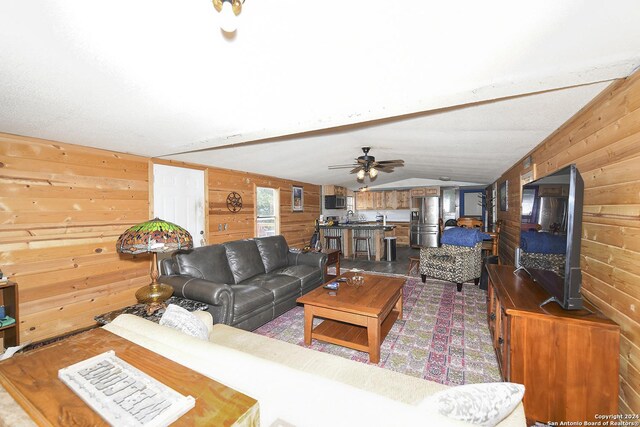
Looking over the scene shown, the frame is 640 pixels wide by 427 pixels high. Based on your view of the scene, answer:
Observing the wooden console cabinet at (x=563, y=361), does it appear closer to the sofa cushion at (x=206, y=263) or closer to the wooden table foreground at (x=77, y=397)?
the wooden table foreground at (x=77, y=397)

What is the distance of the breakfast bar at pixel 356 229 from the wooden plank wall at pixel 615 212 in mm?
4741

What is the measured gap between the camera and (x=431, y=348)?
2.50m

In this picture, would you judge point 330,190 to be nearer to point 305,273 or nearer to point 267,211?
point 267,211

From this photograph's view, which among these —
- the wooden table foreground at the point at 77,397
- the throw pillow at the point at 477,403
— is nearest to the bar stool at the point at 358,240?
the throw pillow at the point at 477,403

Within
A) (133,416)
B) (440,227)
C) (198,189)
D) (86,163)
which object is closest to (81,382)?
(133,416)

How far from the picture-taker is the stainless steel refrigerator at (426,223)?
8203 mm

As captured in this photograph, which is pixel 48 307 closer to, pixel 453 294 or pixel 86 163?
pixel 86 163

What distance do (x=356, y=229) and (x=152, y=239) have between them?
556 centimetres

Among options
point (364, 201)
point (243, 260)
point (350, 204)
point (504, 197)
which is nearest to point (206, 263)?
point (243, 260)

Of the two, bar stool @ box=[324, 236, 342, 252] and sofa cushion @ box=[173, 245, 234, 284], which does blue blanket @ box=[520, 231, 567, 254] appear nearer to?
sofa cushion @ box=[173, 245, 234, 284]

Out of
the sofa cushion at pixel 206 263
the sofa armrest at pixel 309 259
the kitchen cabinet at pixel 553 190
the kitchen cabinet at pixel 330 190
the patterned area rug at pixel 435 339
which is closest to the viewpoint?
the kitchen cabinet at pixel 553 190

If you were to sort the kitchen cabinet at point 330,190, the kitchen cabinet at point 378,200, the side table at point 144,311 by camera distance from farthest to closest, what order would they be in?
the kitchen cabinet at point 378,200 < the kitchen cabinet at point 330,190 < the side table at point 144,311

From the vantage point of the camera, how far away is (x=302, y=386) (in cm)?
93

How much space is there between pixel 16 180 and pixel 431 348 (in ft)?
14.3
